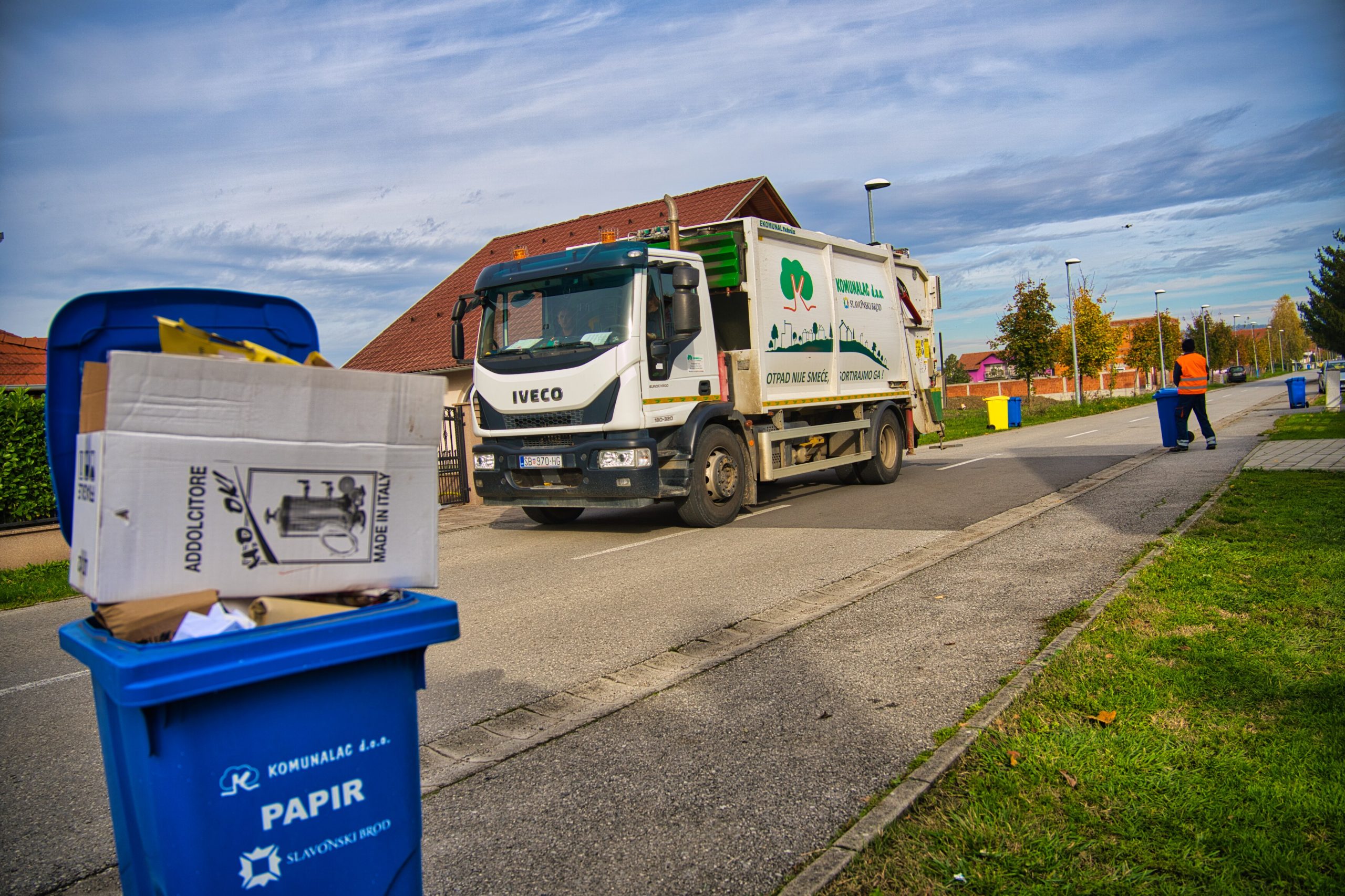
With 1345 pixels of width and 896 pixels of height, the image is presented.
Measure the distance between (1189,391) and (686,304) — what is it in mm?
10079

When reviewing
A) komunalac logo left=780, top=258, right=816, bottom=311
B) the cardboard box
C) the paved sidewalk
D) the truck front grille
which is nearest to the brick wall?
the paved sidewalk

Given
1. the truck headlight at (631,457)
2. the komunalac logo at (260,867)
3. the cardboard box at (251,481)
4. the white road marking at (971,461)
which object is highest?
the cardboard box at (251,481)

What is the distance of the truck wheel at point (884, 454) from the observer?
13398 millimetres

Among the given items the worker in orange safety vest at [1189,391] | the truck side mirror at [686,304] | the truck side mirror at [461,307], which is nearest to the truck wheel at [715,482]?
the truck side mirror at [686,304]

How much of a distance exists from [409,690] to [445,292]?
28.2 m

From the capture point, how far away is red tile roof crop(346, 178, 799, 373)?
2347 cm

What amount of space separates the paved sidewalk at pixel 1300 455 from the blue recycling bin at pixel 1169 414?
49.5 inches

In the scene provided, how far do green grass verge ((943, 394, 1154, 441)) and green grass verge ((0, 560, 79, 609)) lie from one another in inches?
774

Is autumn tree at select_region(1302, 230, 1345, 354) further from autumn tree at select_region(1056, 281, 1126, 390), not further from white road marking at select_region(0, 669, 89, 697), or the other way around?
white road marking at select_region(0, 669, 89, 697)

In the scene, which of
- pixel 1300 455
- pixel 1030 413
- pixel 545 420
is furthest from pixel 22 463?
pixel 1030 413

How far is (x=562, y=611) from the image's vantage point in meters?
6.45

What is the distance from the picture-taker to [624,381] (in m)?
9.03

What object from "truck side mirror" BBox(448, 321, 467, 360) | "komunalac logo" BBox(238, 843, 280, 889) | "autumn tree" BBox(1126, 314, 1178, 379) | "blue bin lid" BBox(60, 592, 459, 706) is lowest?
"komunalac logo" BBox(238, 843, 280, 889)

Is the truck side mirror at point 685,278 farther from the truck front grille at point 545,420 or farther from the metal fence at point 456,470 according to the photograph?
the metal fence at point 456,470
